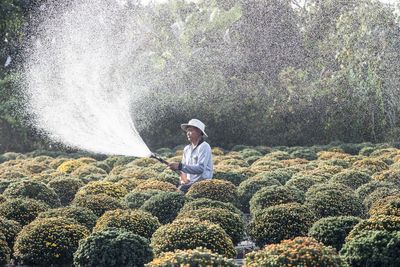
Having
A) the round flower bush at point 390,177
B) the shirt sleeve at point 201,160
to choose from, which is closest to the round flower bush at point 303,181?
the round flower bush at point 390,177

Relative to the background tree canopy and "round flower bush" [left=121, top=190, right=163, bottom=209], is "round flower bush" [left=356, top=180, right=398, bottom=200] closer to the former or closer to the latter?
"round flower bush" [left=121, top=190, right=163, bottom=209]

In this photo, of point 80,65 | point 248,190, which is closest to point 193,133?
point 248,190

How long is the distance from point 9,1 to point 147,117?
8.53 meters

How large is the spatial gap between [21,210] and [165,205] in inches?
89.8

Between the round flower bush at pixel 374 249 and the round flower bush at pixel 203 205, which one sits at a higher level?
the round flower bush at pixel 203 205

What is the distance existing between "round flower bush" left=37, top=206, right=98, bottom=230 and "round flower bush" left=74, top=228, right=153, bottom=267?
2030mm

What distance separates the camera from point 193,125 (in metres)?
12.8

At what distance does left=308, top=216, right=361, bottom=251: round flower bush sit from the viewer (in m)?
9.00

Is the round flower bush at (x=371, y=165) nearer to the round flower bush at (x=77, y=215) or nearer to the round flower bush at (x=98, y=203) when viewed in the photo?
the round flower bush at (x=98, y=203)

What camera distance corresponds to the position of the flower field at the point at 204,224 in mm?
7680

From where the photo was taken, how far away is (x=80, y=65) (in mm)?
29781

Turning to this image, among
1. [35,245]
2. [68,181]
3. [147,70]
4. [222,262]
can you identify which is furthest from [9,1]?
[222,262]

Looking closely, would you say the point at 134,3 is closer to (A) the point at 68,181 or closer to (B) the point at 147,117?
(B) the point at 147,117

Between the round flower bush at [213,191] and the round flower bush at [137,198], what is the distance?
2.14 ft
